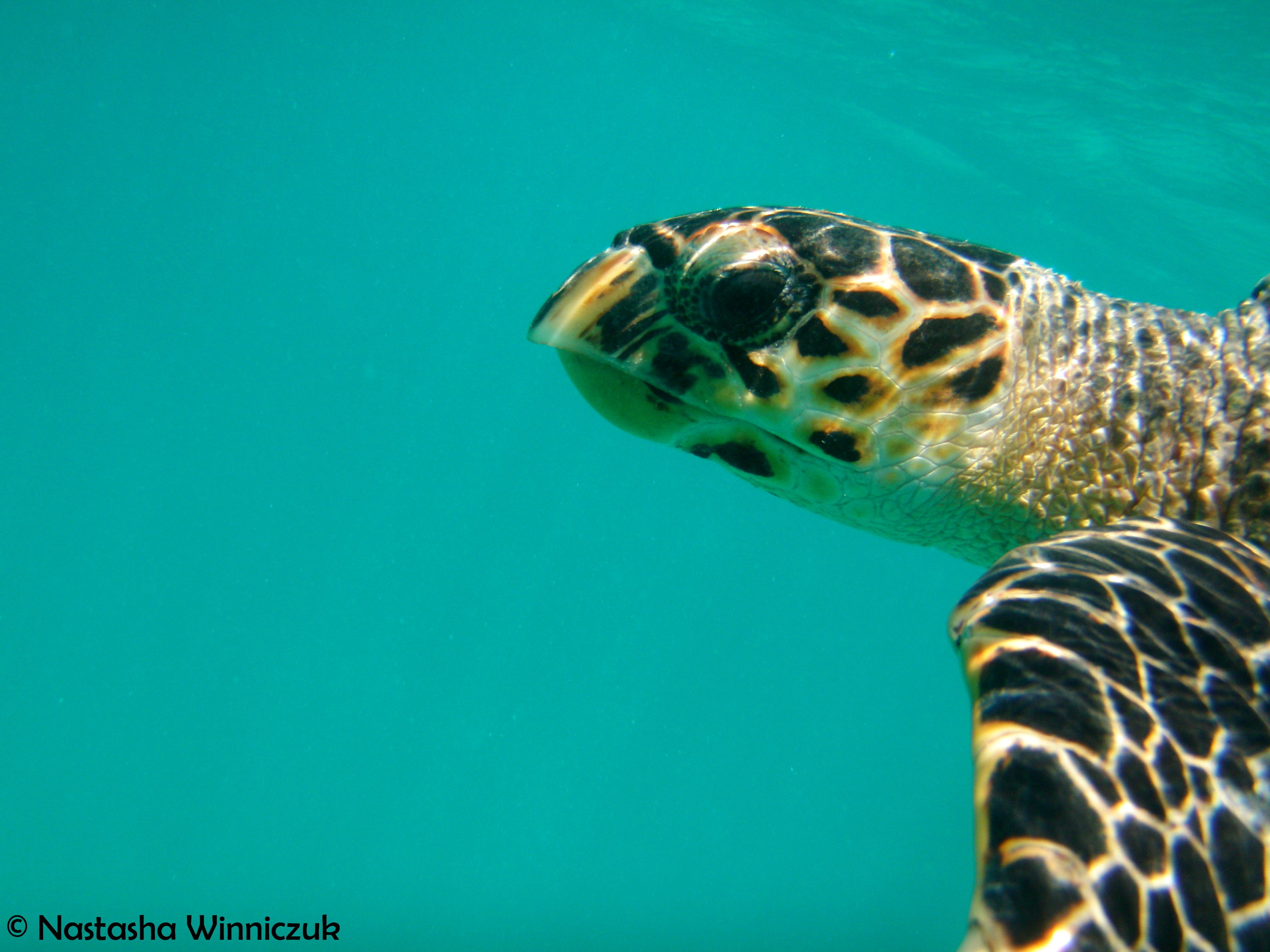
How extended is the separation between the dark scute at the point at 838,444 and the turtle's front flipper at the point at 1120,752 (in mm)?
406

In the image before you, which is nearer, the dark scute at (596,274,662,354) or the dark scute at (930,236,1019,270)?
the dark scute at (596,274,662,354)

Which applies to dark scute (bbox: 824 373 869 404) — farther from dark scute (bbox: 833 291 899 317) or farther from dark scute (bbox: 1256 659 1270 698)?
dark scute (bbox: 1256 659 1270 698)

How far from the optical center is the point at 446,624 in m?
32.5

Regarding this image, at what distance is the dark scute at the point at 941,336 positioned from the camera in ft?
4.99

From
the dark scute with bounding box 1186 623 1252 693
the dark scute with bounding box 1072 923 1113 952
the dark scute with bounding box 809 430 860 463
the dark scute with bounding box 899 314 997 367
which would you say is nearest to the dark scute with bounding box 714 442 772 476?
the dark scute with bounding box 809 430 860 463

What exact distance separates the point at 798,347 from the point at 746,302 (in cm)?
13

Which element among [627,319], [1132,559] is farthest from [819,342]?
[1132,559]

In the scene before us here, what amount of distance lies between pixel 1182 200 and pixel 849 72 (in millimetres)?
7880

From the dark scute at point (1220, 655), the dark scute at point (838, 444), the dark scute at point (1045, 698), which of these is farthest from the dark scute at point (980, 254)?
the dark scute at point (1045, 698)

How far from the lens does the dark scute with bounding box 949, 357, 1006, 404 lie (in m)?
1.53

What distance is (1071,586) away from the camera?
3.52 feet

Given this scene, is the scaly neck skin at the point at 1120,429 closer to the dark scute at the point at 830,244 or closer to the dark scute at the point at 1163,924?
the dark scute at the point at 830,244

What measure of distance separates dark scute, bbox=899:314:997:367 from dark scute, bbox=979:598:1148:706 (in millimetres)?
620

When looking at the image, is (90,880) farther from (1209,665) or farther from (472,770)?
(1209,665)
